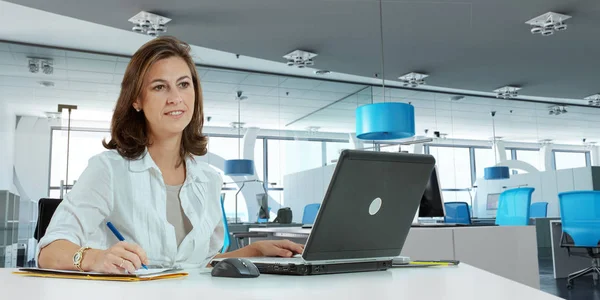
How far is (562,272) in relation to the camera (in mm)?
7742

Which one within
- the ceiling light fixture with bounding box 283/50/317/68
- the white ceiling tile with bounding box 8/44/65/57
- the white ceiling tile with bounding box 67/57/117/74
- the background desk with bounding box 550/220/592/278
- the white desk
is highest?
the white ceiling tile with bounding box 8/44/65/57

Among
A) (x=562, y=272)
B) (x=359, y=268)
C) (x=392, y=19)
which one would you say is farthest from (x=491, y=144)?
(x=359, y=268)

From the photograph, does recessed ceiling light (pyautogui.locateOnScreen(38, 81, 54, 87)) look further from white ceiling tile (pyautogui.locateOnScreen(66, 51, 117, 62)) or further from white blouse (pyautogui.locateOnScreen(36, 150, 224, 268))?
white blouse (pyautogui.locateOnScreen(36, 150, 224, 268))

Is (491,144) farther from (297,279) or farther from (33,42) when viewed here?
(297,279)

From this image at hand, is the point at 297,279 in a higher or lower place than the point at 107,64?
lower

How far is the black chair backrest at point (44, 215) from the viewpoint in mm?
2326

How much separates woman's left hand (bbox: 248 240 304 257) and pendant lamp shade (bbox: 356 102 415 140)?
448cm

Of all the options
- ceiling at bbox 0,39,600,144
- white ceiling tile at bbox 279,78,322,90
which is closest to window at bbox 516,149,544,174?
ceiling at bbox 0,39,600,144

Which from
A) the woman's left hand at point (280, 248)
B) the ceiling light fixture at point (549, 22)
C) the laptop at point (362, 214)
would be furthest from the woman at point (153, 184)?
the ceiling light fixture at point (549, 22)

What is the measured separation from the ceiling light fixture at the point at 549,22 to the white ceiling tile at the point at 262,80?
17.0ft

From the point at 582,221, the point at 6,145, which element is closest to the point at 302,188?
the point at 6,145

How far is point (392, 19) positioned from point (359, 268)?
515 centimetres

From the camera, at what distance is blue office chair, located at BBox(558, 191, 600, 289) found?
6371 millimetres

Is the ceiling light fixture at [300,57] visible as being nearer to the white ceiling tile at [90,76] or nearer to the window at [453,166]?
the white ceiling tile at [90,76]
